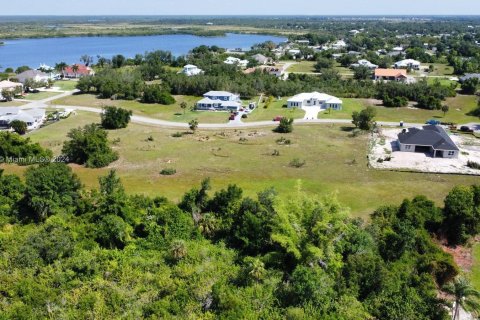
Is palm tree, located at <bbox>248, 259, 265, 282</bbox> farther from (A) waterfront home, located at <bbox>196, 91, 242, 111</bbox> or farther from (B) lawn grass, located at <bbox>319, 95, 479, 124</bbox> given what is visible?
(A) waterfront home, located at <bbox>196, 91, 242, 111</bbox>

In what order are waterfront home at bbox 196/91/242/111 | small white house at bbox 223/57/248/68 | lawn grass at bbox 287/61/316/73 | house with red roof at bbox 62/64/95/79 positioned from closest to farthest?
1. waterfront home at bbox 196/91/242/111
2. house with red roof at bbox 62/64/95/79
3. lawn grass at bbox 287/61/316/73
4. small white house at bbox 223/57/248/68

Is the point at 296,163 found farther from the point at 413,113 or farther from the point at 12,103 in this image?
the point at 12,103

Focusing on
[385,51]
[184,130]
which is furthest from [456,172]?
[385,51]

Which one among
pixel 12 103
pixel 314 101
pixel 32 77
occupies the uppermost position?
pixel 32 77

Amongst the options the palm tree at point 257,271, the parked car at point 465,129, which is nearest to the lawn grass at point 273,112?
the parked car at point 465,129

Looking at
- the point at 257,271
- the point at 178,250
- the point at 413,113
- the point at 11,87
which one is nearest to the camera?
the point at 257,271

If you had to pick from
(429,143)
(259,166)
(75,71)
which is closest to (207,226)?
(259,166)

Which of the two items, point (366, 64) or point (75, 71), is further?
point (366, 64)

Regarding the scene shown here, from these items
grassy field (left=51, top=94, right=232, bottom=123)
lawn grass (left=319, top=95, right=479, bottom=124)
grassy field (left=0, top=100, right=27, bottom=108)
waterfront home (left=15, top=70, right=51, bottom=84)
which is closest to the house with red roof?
waterfront home (left=15, top=70, right=51, bottom=84)

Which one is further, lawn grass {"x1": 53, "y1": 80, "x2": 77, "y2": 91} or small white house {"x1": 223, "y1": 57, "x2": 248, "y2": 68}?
small white house {"x1": 223, "y1": 57, "x2": 248, "y2": 68}
